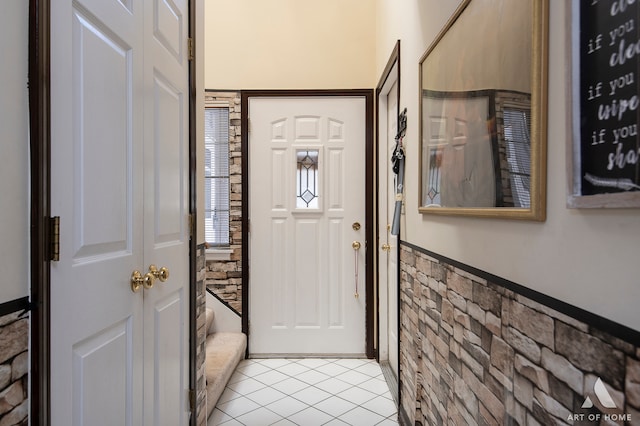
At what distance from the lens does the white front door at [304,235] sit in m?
3.27

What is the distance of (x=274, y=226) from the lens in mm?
3275

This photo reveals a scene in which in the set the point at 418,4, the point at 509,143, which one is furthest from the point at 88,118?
the point at 418,4

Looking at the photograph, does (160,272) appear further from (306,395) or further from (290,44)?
(290,44)

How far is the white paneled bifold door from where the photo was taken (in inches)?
35.7

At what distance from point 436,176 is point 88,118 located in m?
1.19

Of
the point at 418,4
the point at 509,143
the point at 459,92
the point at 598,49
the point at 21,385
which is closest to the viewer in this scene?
the point at 598,49

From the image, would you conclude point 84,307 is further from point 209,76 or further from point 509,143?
point 209,76

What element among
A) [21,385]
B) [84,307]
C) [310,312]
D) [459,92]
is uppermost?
[459,92]

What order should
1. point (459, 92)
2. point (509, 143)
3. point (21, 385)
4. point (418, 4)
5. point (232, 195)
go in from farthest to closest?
point (232, 195)
point (418, 4)
point (459, 92)
point (509, 143)
point (21, 385)

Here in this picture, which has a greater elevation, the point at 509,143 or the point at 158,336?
the point at 509,143

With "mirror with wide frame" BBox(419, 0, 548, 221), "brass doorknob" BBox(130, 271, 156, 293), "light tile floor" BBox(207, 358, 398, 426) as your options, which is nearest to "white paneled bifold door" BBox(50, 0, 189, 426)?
"brass doorknob" BBox(130, 271, 156, 293)

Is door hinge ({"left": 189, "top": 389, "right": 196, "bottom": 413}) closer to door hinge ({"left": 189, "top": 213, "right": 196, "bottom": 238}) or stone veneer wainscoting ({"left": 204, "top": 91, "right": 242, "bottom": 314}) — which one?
door hinge ({"left": 189, "top": 213, "right": 196, "bottom": 238})

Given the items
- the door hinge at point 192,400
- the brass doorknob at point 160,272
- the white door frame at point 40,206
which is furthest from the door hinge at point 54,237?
the door hinge at point 192,400

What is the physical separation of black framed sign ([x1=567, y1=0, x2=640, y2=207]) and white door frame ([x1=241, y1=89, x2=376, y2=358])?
254 centimetres
